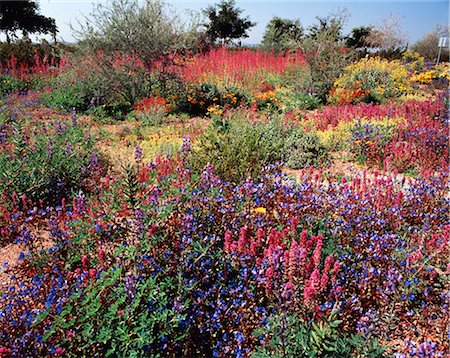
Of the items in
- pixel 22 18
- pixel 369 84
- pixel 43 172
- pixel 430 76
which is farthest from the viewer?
pixel 22 18

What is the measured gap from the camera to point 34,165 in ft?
14.6

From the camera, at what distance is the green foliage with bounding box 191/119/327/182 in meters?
Result: 4.58

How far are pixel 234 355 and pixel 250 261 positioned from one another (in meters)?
0.65

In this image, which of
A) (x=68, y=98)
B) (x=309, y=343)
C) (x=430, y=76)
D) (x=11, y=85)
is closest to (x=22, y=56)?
(x=11, y=85)

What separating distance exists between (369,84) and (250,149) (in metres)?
9.16

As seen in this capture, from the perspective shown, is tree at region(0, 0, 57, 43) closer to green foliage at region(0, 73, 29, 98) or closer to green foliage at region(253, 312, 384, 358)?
green foliage at region(0, 73, 29, 98)

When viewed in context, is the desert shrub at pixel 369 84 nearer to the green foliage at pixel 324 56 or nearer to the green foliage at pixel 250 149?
the green foliage at pixel 324 56

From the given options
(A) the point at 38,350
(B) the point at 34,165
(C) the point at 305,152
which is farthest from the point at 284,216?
(B) the point at 34,165

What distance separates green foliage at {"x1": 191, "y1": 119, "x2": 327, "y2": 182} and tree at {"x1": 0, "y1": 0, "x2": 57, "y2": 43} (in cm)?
2808

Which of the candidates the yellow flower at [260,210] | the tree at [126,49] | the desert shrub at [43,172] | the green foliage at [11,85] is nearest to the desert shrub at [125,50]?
the tree at [126,49]

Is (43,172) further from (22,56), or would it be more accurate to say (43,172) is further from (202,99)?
(22,56)

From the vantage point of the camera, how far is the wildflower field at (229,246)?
2133 millimetres

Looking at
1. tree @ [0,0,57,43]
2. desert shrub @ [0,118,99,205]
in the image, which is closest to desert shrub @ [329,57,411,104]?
desert shrub @ [0,118,99,205]

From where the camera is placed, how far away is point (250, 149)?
485 cm
